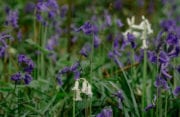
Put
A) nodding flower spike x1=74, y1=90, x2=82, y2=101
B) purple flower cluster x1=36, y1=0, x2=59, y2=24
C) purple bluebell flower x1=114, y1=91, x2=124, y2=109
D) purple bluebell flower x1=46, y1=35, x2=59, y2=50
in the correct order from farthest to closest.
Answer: purple bluebell flower x1=46, y1=35, x2=59, y2=50, purple flower cluster x1=36, y1=0, x2=59, y2=24, purple bluebell flower x1=114, y1=91, x2=124, y2=109, nodding flower spike x1=74, y1=90, x2=82, y2=101

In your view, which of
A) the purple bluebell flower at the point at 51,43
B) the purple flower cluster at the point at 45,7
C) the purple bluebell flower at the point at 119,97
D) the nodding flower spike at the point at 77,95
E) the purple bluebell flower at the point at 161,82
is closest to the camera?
the nodding flower spike at the point at 77,95

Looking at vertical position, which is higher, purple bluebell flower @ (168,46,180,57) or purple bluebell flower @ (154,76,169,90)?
purple bluebell flower @ (168,46,180,57)

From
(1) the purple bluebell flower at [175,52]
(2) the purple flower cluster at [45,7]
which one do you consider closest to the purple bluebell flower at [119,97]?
(1) the purple bluebell flower at [175,52]

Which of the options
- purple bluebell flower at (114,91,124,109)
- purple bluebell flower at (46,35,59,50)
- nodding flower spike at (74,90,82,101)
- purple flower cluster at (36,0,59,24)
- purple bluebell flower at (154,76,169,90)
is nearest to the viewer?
nodding flower spike at (74,90,82,101)

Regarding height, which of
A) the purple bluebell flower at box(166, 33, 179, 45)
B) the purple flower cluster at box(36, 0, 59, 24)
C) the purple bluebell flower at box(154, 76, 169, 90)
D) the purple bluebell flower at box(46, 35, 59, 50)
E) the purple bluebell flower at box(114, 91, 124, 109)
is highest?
the purple flower cluster at box(36, 0, 59, 24)

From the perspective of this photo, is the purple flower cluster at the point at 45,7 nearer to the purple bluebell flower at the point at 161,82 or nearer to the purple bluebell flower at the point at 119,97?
the purple bluebell flower at the point at 119,97

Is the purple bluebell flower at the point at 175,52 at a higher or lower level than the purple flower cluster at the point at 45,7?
lower

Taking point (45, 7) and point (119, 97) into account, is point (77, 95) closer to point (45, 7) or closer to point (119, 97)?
point (119, 97)

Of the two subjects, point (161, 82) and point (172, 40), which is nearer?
point (161, 82)

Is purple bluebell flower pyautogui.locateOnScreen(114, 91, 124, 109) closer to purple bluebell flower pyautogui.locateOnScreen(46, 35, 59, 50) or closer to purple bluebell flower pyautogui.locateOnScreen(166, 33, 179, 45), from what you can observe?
purple bluebell flower pyautogui.locateOnScreen(166, 33, 179, 45)

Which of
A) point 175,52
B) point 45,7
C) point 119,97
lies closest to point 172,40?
point 175,52

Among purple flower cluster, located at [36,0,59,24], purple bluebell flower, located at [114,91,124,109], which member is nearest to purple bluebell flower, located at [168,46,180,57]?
purple bluebell flower, located at [114,91,124,109]

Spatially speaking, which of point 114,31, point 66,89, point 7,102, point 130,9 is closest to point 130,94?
point 66,89

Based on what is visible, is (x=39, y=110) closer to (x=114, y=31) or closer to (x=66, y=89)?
(x=66, y=89)
